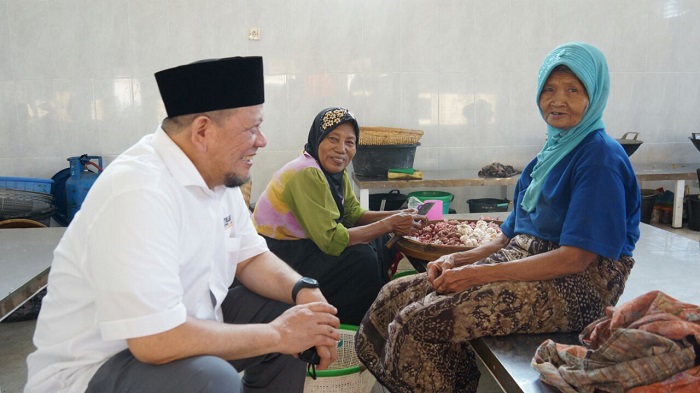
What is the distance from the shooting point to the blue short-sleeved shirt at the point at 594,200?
1700 millimetres

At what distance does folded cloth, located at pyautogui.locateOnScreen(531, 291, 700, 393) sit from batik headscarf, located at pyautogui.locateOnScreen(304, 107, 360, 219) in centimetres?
171

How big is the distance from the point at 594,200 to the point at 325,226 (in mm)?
1351

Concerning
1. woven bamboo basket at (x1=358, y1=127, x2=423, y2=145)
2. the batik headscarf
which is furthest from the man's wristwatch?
woven bamboo basket at (x1=358, y1=127, x2=423, y2=145)

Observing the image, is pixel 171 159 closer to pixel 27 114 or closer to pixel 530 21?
pixel 27 114

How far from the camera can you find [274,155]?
4980 millimetres

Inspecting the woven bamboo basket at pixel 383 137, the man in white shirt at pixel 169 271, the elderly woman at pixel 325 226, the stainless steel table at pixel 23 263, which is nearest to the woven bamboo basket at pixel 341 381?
the man in white shirt at pixel 169 271

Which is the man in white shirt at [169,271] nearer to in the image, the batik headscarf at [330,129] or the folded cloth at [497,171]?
the batik headscarf at [330,129]

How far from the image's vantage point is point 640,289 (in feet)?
7.81

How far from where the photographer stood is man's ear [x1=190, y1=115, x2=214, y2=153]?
1.57m

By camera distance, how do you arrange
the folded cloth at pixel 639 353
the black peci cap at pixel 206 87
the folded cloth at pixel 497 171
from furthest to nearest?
the folded cloth at pixel 497 171 → the black peci cap at pixel 206 87 → the folded cloth at pixel 639 353

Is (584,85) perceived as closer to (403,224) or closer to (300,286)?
(300,286)

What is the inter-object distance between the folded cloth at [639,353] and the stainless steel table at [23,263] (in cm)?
179

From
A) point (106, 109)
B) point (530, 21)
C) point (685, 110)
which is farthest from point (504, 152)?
point (106, 109)

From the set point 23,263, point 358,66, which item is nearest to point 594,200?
point 23,263
